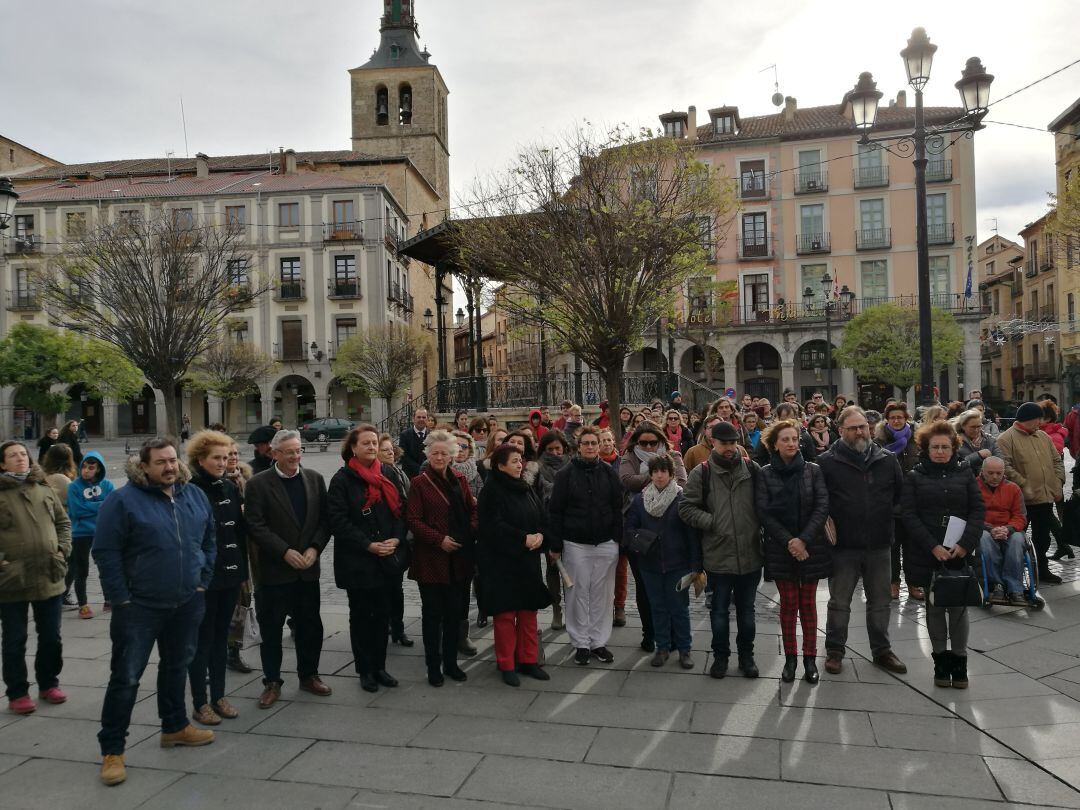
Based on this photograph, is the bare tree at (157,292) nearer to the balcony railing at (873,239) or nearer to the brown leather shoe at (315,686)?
the brown leather shoe at (315,686)

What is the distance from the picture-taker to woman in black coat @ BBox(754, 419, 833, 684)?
212 inches

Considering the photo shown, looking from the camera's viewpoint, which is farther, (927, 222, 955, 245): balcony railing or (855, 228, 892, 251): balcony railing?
(855, 228, 892, 251): balcony railing

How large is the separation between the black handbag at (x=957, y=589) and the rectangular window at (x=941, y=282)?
36854 millimetres

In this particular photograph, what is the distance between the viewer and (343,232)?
45344 millimetres

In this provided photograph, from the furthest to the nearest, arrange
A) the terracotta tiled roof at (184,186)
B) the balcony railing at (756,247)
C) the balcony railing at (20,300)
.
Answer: the balcony railing at (20,300), the terracotta tiled roof at (184,186), the balcony railing at (756,247)

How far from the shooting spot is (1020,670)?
546 cm

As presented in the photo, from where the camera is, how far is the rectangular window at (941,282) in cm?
3841

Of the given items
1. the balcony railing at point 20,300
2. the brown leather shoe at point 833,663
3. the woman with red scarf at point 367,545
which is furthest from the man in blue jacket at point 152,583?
the balcony railing at point 20,300

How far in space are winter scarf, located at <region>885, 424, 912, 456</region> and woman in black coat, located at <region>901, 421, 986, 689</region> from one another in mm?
2444

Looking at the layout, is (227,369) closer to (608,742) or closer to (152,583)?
(152,583)

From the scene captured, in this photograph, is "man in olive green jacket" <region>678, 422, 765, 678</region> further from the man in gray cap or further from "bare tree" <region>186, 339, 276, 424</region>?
"bare tree" <region>186, 339, 276, 424</region>

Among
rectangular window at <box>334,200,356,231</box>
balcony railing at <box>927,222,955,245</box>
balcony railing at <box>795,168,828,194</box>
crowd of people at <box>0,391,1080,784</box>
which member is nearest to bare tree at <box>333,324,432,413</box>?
rectangular window at <box>334,200,356,231</box>

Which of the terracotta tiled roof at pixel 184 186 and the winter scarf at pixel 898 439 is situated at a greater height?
the terracotta tiled roof at pixel 184 186

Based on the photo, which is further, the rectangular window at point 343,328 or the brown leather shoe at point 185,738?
the rectangular window at point 343,328
